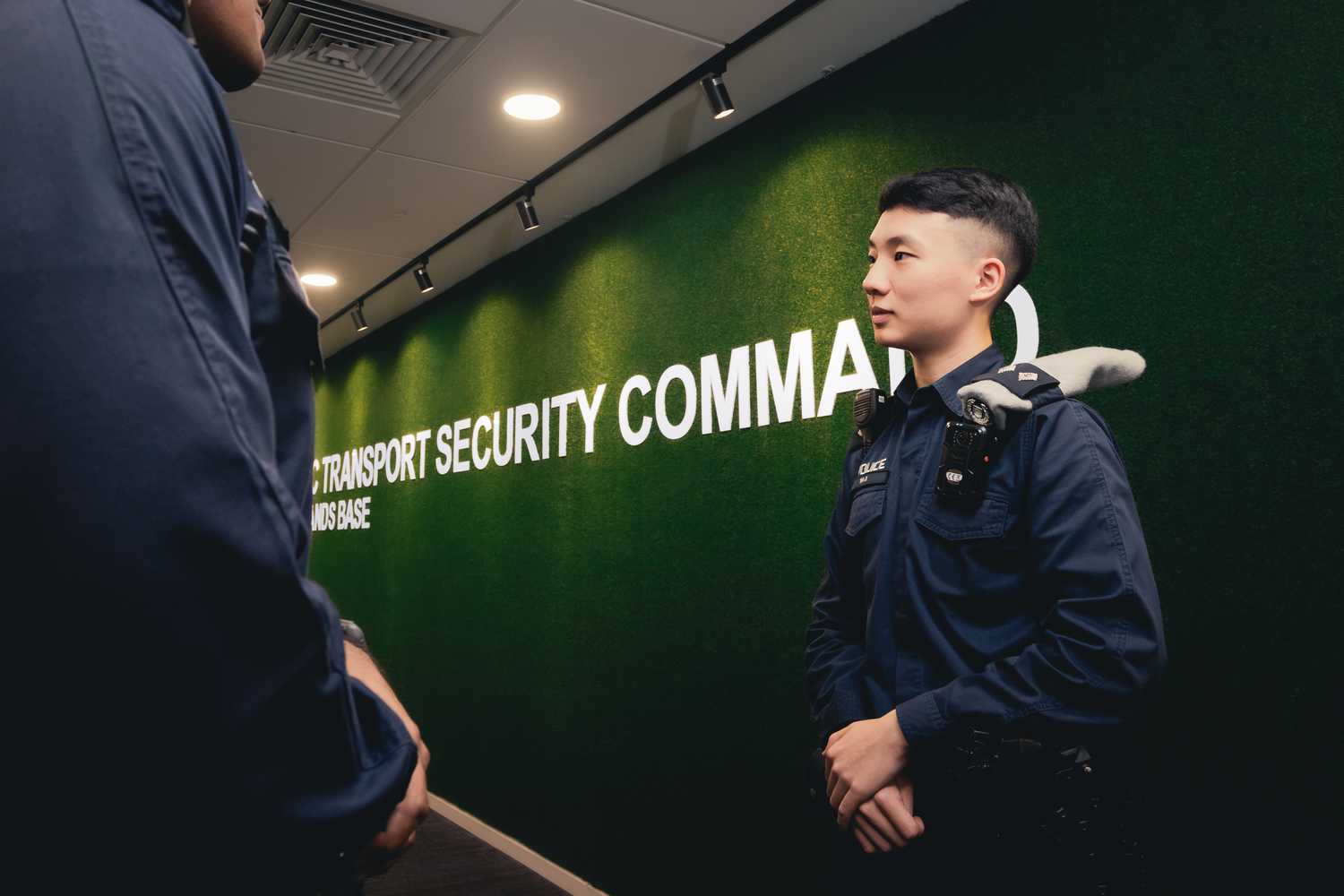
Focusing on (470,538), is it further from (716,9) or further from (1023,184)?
(1023,184)

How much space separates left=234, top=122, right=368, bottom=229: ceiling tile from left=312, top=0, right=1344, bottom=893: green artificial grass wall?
1.01 meters

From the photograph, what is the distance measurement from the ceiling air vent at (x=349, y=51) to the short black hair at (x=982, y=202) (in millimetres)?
1711

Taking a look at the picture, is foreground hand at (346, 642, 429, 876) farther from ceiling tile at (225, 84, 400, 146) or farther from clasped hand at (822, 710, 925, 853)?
ceiling tile at (225, 84, 400, 146)

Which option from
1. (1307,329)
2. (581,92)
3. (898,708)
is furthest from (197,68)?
(581,92)

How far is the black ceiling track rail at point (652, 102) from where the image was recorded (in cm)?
257

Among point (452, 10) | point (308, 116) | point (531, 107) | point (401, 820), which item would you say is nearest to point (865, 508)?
point (401, 820)

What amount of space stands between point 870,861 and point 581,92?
2.52 m

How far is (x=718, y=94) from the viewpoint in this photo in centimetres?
281

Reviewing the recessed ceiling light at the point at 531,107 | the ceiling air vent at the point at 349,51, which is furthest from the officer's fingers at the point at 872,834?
the recessed ceiling light at the point at 531,107

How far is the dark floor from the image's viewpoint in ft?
12.2

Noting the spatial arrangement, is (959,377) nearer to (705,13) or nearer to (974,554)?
(974,554)

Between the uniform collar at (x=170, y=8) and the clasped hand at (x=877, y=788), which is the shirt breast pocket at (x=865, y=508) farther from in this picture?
the uniform collar at (x=170, y=8)

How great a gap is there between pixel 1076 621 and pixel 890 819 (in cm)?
38

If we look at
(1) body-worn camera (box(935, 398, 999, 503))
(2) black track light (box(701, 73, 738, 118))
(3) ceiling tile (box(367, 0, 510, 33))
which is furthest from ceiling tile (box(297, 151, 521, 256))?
(1) body-worn camera (box(935, 398, 999, 503))
